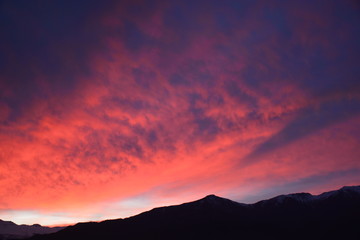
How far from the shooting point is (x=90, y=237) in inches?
7854

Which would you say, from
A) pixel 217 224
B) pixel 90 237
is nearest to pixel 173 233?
pixel 217 224

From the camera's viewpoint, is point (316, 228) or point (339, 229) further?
point (316, 228)

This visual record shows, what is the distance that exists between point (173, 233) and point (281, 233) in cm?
7186

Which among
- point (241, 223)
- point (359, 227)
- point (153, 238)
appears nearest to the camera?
point (359, 227)

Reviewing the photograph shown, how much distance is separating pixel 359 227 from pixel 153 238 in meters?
129

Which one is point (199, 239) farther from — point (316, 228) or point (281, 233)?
point (316, 228)

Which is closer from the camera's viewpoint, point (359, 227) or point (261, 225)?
point (359, 227)

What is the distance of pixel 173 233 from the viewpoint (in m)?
187

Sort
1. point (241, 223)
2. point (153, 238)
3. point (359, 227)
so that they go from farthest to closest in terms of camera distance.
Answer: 1. point (241, 223)
2. point (153, 238)
3. point (359, 227)

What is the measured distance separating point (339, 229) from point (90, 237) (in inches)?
6641

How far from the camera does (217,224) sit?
194 meters

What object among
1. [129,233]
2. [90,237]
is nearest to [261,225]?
[129,233]

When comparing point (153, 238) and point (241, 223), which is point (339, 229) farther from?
point (153, 238)

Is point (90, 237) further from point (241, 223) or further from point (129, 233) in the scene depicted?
point (241, 223)
